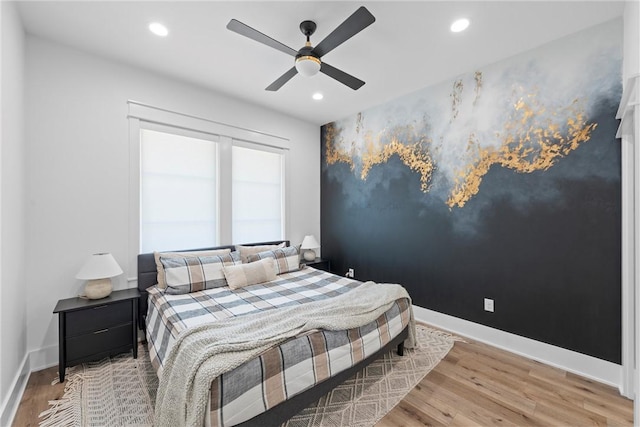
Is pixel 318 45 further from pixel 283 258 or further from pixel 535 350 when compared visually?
pixel 535 350

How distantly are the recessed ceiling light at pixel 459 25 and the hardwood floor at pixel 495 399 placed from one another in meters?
2.99

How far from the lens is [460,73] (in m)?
3.08

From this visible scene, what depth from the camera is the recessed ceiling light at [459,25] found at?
2.21 metres

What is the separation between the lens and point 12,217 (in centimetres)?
197

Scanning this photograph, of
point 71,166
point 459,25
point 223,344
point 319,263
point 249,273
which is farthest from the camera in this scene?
point 319,263

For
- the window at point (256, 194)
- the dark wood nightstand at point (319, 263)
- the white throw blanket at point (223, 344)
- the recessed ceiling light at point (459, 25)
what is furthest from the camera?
the dark wood nightstand at point (319, 263)

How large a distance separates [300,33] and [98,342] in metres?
3.28

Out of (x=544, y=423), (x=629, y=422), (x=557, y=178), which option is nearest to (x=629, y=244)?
(x=557, y=178)

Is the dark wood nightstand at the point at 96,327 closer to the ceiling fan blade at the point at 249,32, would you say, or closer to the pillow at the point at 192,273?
the pillow at the point at 192,273

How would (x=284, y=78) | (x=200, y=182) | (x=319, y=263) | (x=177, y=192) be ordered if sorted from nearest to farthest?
(x=284, y=78) < (x=177, y=192) < (x=200, y=182) < (x=319, y=263)

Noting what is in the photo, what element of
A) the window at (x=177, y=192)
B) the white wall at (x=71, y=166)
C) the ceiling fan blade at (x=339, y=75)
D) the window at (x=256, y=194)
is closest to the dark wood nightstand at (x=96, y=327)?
the white wall at (x=71, y=166)

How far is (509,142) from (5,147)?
4.18 m

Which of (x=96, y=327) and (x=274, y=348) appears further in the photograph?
(x=96, y=327)

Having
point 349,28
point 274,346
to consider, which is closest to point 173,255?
point 274,346
